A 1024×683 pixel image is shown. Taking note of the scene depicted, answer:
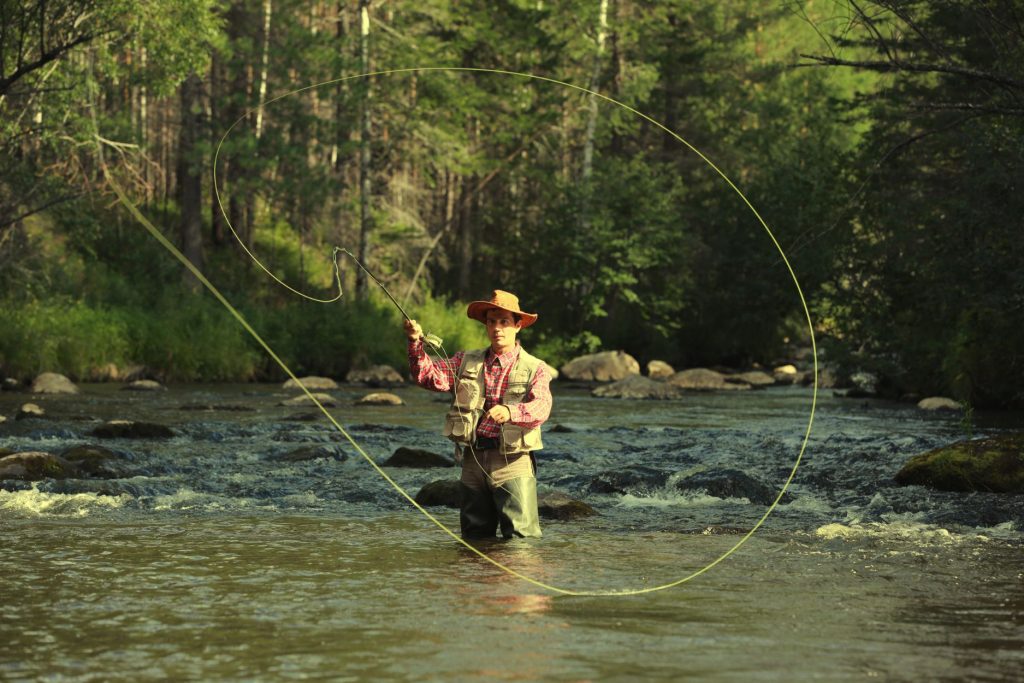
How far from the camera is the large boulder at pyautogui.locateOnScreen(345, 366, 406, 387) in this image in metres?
26.1

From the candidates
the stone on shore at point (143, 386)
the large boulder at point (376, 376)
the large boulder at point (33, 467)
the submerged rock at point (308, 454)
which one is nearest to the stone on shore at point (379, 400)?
the stone on shore at point (143, 386)

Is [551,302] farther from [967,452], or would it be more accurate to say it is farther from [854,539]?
[854,539]

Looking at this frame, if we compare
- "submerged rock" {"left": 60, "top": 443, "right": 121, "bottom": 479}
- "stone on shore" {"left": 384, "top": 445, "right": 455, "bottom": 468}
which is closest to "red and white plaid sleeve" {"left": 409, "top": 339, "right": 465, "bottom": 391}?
"submerged rock" {"left": 60, "top": 443, "right": 121, "bottom": 479}

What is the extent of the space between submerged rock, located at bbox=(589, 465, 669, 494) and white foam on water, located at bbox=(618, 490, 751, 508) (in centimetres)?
21

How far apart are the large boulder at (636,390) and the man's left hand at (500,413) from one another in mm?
16999

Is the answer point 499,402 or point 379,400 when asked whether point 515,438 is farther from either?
point 379,400

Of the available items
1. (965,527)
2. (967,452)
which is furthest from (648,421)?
(965,527)

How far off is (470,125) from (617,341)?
31.2 ft

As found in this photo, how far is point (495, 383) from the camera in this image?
25.8 feet

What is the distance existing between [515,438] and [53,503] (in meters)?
3.62

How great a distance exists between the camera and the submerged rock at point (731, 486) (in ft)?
35.9

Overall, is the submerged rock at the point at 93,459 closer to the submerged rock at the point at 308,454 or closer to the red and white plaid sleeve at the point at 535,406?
the submerged rock at the point at 308,454

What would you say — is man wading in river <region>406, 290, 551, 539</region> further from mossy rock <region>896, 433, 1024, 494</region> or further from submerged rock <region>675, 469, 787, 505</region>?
mossy rock <region>896, 433, 1024, 494</region>

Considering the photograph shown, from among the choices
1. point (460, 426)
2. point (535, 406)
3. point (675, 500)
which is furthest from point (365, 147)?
point (535, 406)
